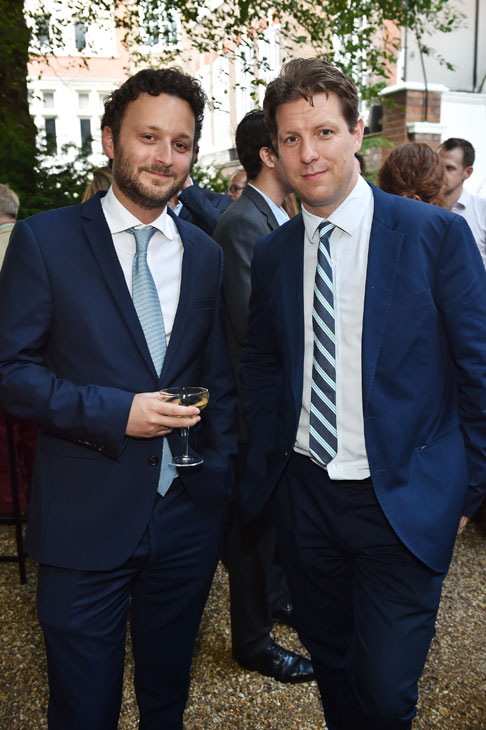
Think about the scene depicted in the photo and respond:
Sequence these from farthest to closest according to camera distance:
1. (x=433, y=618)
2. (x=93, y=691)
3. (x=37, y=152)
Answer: (x=37, y=152)
(x=433, y=618)
(x=93, y=691)

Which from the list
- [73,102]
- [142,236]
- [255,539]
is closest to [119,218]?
[142,236]

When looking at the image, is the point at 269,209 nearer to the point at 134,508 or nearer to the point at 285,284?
the point at 285,284

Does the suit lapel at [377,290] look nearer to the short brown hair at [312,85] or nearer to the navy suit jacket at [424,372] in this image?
the navy suit jacket at [424,372]

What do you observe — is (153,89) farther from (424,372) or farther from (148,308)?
(424,372)

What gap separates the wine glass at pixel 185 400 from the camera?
211cm

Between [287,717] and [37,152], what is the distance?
288 inches

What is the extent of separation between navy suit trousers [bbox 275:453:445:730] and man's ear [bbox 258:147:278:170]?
1.59 m

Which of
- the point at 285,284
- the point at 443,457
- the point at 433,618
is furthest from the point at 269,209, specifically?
the point at 433,618

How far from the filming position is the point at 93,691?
216 centimetres

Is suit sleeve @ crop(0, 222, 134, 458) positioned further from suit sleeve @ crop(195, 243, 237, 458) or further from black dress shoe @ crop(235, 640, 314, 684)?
black dress shoe @ crop(235, 640, 314, 684)

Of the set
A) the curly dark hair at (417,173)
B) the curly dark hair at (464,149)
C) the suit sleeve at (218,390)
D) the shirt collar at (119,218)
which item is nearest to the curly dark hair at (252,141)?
the curly dark hair at (417,173)

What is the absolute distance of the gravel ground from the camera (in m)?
3.15

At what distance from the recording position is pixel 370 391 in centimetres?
220

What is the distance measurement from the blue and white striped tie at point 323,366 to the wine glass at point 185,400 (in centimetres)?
40
